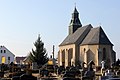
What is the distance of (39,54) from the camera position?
6475 cm

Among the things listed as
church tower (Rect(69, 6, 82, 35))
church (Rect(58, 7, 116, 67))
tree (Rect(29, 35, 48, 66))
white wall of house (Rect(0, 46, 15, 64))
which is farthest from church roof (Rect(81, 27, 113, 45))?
white wall of house (Rect(0, 46, 15, 64))

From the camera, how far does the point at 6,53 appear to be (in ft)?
276

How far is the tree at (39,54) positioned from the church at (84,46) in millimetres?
6984

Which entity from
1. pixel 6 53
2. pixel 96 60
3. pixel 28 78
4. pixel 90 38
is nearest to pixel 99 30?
pixel 90 38

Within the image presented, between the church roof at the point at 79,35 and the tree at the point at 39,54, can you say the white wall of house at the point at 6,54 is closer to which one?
the church roof at the point at 79,35

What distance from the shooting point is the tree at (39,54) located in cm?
6475

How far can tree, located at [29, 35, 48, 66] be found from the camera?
6475cm

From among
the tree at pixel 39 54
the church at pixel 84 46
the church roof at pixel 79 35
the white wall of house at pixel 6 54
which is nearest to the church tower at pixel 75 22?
the church at pixel 84 46

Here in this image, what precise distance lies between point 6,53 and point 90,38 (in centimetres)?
2792

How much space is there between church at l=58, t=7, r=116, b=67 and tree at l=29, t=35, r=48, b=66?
6.98 metres

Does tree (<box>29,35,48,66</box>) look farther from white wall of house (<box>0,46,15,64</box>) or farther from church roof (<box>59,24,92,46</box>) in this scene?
white wall of house (<box>0,46,15,64</box>)

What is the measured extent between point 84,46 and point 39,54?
9.21 m

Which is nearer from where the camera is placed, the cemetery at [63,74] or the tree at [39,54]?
Answer: the cemetery at [63,74]

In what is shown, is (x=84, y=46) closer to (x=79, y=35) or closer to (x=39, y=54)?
(x=79, y=35)
